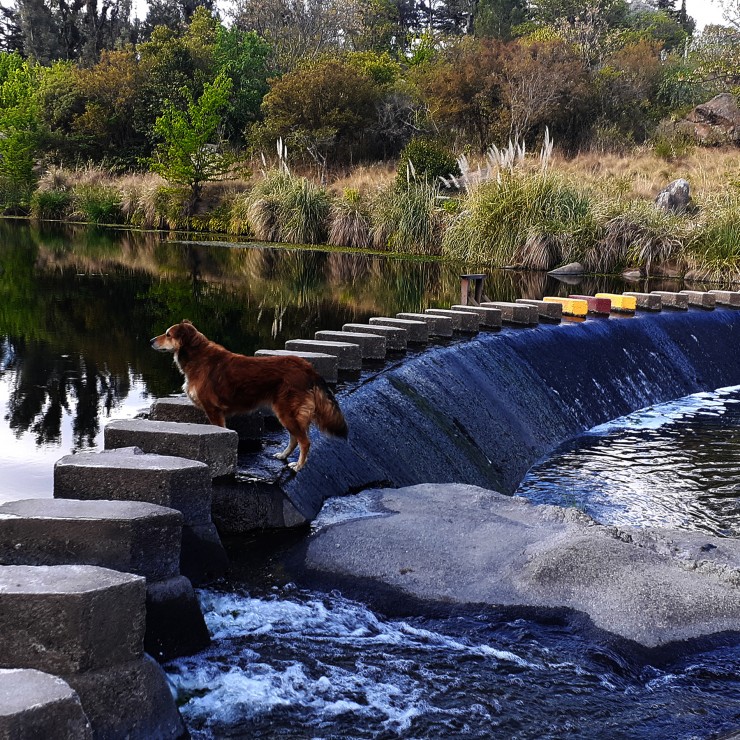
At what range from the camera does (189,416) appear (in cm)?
539

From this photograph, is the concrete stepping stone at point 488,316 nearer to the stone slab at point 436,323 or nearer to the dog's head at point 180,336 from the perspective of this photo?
the stone slab at point 436,323

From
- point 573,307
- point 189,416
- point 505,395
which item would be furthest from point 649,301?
point 189,416

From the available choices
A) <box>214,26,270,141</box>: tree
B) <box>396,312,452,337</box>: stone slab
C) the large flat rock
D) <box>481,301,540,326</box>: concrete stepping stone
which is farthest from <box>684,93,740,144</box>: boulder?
the large flat rock

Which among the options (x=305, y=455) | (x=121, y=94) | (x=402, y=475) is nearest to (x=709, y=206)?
(x=402, y=475)

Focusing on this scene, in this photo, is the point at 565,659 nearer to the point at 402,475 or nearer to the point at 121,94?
the point at 402,475

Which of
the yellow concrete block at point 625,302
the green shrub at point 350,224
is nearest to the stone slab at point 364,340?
the yellow concrete block at point 625,302

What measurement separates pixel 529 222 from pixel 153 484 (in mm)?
16021

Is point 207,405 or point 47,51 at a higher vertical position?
point 47,51

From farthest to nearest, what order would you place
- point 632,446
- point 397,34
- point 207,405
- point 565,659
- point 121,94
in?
point 397,34
point 121,94
point 632,446
point 207,405
point 565,659

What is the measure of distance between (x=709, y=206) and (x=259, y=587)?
17.4m

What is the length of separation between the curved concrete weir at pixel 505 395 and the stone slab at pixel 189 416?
431 millimetres

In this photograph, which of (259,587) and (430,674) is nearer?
(430,674)

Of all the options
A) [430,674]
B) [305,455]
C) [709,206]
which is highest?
[709,206]

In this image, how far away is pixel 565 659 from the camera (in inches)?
155
